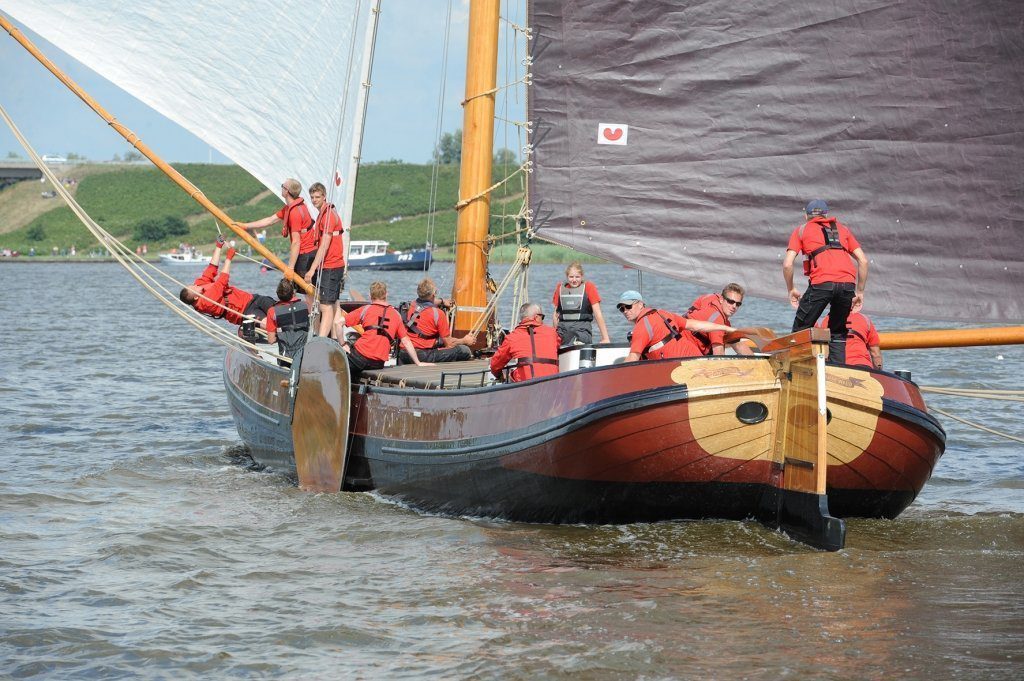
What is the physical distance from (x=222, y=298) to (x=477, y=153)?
3722 millimetres

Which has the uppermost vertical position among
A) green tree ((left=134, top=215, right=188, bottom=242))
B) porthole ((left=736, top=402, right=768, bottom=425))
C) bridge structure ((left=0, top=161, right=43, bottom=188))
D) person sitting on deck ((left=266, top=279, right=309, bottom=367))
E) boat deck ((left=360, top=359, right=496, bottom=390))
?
bridge structure ((left=0, top=161, right=43, bottom=188))

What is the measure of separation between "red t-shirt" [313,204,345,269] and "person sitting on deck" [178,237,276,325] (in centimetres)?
140

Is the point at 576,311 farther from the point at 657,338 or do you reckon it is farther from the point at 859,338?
the point at 859,338

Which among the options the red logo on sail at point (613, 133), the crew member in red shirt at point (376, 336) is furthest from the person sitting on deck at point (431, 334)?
the red logo on sail at point (613, 133)

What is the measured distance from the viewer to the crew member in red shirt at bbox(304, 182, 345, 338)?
13727 mm

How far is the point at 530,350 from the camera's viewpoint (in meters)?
11.2

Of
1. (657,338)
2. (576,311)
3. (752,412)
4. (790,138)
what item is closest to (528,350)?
(657,338)

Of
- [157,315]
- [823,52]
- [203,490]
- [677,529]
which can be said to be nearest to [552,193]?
[823,52]

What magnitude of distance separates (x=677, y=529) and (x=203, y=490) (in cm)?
496

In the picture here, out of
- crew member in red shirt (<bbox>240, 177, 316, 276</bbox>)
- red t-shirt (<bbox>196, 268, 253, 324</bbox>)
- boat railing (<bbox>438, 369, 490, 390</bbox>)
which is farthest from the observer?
red t-shirt (<bbox>196, 268, 253, 324</bbox>)

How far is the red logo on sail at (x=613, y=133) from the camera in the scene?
12203mm

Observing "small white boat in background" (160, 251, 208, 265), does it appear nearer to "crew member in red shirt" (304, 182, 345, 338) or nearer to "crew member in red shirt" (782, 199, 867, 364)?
"crew member in red shirt" (304, 182, 345, 338)

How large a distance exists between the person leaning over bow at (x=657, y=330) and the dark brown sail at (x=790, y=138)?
1245 millimetres

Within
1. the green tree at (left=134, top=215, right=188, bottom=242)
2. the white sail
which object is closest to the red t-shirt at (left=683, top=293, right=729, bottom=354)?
the white sail
